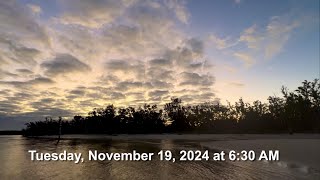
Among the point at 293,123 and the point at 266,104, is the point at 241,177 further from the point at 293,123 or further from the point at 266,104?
the point at 266,104

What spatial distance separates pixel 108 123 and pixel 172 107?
1640 inches

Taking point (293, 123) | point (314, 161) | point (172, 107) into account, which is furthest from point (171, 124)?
point (314, 161)

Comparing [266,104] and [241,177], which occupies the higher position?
[266,104]

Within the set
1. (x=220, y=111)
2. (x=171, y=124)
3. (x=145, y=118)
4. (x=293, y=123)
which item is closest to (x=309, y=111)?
(x=293, y=123)

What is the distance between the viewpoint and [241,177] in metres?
14.1

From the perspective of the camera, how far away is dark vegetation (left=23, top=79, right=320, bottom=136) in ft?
294

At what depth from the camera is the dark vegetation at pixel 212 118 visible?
294ft

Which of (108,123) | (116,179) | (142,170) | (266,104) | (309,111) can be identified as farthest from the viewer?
(108,123)

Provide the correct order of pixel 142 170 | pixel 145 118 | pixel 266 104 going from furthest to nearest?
pixel 145 118
pixel 266 104
pixel 142 170

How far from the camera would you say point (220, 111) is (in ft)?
392

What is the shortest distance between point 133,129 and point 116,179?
426 ft

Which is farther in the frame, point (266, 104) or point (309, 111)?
point (266, 104)

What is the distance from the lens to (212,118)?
119 meters

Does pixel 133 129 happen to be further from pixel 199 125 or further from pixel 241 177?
pixel 241 177
